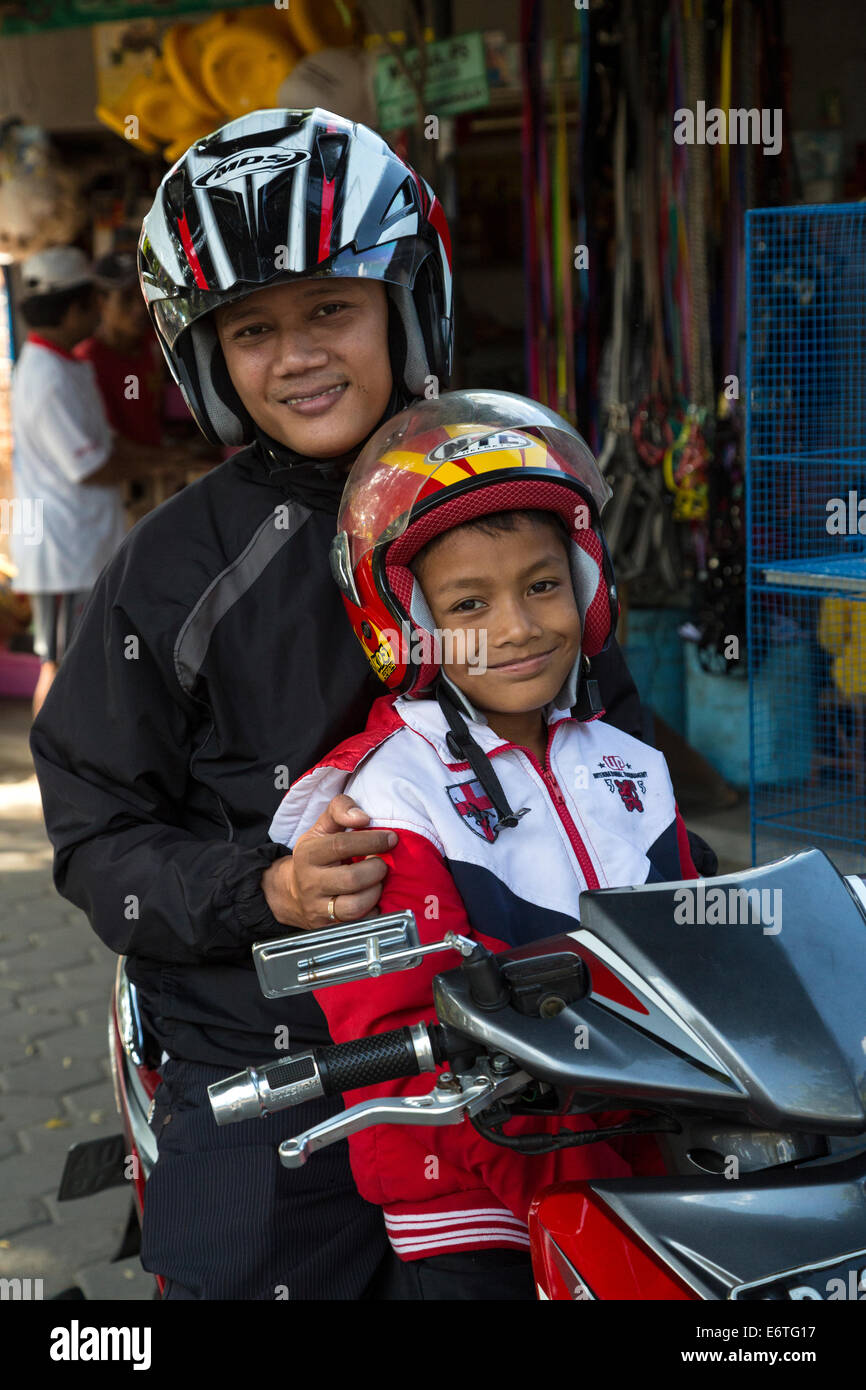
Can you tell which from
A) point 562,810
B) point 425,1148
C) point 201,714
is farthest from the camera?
point 201,714

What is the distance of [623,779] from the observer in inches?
68.0

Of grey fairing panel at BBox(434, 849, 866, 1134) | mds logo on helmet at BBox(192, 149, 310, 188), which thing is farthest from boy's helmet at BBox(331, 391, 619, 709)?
grey fairing panel at BBox(434, 849, 866, 1134)

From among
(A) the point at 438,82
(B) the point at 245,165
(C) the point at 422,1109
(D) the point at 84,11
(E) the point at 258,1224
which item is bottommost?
(E) the point at 258,1224

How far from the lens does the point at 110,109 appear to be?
630 centimetres

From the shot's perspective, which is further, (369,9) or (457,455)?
(369,9)

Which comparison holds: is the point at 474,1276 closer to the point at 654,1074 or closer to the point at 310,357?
the point at 654,1074

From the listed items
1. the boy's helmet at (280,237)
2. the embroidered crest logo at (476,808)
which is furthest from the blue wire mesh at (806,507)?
the embroidered crest logo at (476,808)

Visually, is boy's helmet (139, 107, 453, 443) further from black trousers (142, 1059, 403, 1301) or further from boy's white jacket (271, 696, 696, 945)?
black trousers (142, 1059, 403, 1301)

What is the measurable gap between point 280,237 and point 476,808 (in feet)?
2.57

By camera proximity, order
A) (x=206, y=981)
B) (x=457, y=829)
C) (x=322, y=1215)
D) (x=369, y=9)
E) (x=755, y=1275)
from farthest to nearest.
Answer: (x=369, y=9), (x=206, y=981), (x=322, y=1215), (x=457, y=829), (x=755, y=1275)

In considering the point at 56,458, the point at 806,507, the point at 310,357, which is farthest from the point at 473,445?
the point at 56,458

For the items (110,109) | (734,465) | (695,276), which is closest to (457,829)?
(734,465)

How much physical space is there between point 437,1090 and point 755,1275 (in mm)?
292

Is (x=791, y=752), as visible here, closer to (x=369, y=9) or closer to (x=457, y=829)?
(x=369, y=9)
